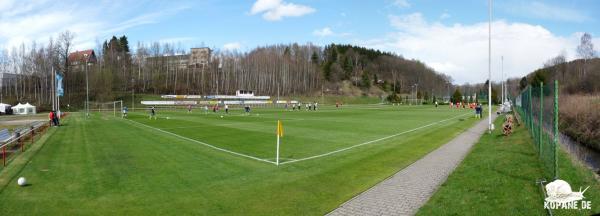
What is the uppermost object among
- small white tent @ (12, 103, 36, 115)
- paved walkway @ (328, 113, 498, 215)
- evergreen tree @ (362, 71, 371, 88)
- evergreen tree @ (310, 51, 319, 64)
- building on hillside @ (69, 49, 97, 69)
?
evergreen tree @ (310, 51, 319, 64)

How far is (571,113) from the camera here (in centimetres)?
3056

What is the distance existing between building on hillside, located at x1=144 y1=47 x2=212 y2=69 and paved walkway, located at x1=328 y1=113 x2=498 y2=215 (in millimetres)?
129908

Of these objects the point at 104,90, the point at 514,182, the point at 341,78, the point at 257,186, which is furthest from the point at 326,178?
the point at 341,78

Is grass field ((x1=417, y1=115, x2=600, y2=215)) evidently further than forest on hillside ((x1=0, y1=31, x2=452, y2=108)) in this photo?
No

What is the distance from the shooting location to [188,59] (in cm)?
14738

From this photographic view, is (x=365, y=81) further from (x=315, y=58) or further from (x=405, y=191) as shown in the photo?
(x=405, y=191)

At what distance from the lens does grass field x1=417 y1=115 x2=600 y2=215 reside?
331 inches

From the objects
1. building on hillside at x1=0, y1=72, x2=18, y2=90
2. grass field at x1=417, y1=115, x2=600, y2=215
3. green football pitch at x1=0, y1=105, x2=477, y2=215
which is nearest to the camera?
grass field at x1=417, y1=115, x2=600, y2=215

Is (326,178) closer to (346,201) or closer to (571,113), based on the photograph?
(346,201)

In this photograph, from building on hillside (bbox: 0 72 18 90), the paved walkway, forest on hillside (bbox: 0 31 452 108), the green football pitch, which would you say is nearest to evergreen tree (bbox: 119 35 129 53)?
forest on hillside (bbox: 0 31 452 108)

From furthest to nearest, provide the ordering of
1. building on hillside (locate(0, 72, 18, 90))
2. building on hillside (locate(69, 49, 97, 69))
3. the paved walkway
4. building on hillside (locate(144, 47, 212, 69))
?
building on hillside (locate(144, 47, 212, 69)), building on hillside (locate(69, 49, 97, 69)), building on hillside (locate(0, 72, 18, 90)), the paved walkway

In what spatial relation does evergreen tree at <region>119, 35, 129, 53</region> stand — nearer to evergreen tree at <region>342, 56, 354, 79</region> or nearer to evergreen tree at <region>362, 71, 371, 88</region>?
evergreen tree at <region>342, 56, 354, 79</region>

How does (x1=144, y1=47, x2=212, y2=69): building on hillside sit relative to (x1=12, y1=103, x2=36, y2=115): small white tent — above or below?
above

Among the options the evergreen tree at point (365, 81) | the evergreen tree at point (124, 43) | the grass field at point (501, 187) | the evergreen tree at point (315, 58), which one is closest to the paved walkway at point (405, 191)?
the grass field at point (501, 187)
